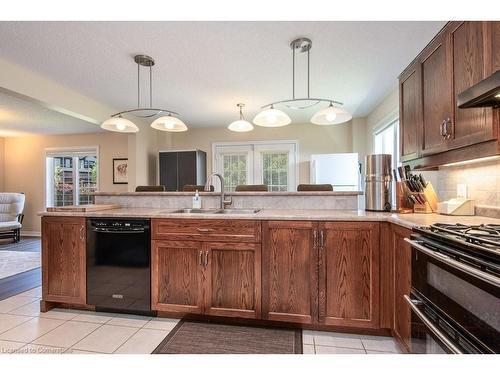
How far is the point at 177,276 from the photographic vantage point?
214cm

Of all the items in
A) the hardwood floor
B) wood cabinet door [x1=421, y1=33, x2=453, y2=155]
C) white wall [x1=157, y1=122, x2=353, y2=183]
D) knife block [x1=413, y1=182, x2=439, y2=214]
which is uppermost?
white wall [x1=157, y1=122, x2=353, y2=183]

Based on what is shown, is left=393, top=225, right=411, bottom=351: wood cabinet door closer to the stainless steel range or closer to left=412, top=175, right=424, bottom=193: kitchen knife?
the stainless steel range

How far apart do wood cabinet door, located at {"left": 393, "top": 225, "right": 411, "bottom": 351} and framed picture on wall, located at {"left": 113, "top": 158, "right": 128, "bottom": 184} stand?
552 centimetres

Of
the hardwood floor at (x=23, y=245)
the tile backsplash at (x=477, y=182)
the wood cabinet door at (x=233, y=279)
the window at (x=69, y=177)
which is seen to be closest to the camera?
the tile backsplash at (x=477, y=182)

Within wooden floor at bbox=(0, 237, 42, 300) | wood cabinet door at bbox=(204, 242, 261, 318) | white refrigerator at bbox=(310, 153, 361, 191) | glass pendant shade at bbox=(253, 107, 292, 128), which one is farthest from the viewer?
white refrigerator at bbox=(310, 153, 361, 191)

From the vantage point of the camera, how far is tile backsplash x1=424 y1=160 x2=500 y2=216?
67.5 inches

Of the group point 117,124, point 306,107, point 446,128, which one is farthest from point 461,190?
point 117,124

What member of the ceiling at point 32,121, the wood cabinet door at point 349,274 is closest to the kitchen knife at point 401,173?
the wood cabinet door at point 349,274

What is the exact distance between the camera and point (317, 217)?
1.95 meters

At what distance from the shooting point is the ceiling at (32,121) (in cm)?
416

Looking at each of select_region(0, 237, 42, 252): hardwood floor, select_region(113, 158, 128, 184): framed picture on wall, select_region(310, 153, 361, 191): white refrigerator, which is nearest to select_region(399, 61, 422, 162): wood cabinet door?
select_region(310, 153, 361, 191): white refrigerator

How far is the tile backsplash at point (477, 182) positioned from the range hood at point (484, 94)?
0.64 m

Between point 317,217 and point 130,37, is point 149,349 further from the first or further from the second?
point 130,37

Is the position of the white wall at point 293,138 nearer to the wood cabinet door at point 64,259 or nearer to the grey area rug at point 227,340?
the wood cabinet door at point 64,259
